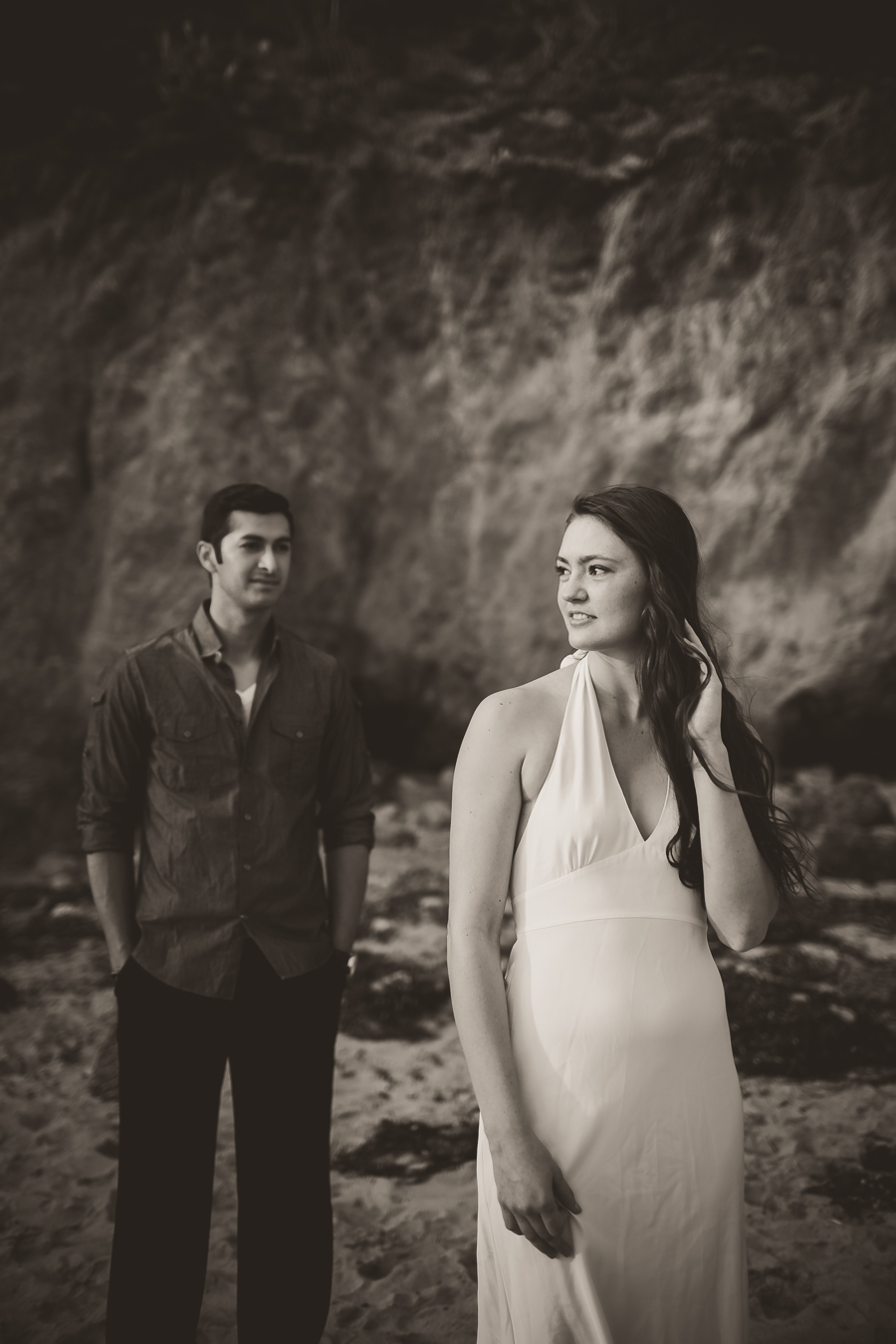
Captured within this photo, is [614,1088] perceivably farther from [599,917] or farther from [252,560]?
[252,560]

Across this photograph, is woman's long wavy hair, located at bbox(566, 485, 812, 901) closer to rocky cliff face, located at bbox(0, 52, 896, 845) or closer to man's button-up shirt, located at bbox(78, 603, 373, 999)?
man's button-up shirt, located at bbox(78, 603, 373, 999)

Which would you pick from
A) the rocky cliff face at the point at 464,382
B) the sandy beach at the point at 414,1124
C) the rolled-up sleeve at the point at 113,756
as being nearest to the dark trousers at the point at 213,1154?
the rolled-up sleeve at the point at 113,756

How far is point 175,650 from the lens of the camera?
2160mm

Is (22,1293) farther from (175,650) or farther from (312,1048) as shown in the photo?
(175,650)

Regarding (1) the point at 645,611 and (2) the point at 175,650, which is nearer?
(1) the point at 645,611

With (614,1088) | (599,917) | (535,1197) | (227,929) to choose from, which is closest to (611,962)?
(599,917)

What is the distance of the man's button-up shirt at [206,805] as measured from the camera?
2.03 meters

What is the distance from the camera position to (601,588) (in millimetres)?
1452

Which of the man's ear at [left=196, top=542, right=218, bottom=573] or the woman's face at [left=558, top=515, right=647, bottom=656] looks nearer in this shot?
the woman's face at [left=558, top=515, right=647, bottom=656]

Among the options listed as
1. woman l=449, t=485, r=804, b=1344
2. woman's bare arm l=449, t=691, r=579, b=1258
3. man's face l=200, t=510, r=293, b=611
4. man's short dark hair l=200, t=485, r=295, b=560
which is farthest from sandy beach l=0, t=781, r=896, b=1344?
man's short dark hair l=200, t=485, r=295, b=560

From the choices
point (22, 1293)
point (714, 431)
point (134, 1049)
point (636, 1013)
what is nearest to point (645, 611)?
point (636, 1013)

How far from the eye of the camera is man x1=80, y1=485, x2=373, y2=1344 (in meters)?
1.95

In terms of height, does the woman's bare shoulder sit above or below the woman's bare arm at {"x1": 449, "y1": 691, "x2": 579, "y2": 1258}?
above

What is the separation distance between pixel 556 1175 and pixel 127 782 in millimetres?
1192
